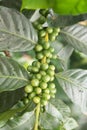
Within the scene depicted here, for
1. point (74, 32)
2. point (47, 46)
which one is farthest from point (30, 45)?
point (74, 32)

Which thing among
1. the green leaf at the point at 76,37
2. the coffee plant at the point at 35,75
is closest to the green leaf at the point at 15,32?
the coffee plant at the point at 35,75

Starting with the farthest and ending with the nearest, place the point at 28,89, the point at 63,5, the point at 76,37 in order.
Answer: the point at 76,37 < the point at 28,89 < the point at 63,5

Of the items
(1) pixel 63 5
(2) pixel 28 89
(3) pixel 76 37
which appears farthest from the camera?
(3) pixel 76 37

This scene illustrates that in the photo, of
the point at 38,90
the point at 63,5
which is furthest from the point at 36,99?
the point at 63,5

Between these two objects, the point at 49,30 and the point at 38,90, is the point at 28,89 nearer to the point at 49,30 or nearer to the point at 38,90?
the point at 38,90

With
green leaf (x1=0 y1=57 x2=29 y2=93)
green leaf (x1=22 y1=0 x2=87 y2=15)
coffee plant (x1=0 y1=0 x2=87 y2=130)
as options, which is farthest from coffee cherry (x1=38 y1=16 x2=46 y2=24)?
green leaf (x1=22 y1=0 x2=87 y2=15)

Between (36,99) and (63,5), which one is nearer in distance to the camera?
(63,5)
